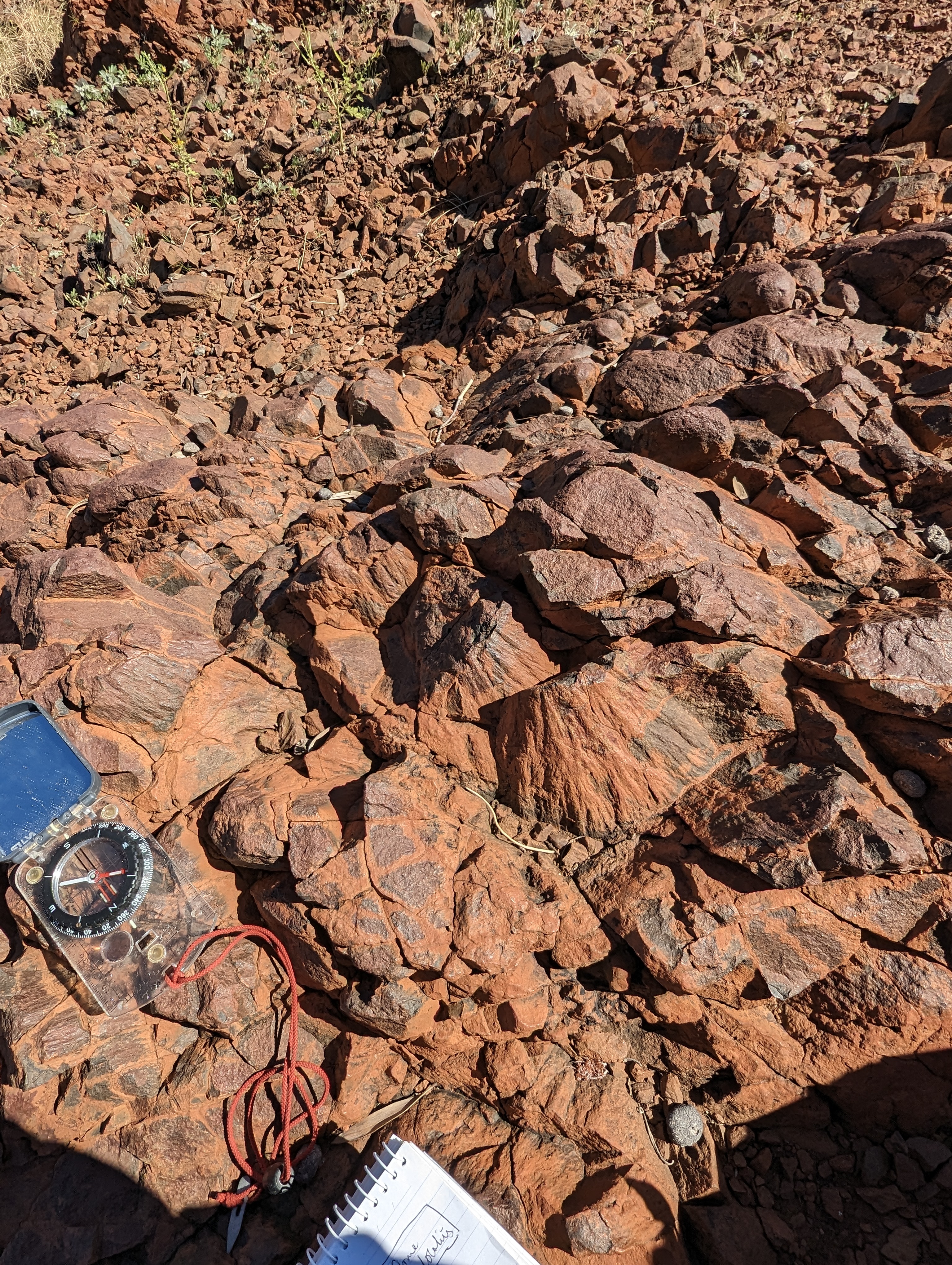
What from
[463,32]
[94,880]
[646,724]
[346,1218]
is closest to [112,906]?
[94,880]

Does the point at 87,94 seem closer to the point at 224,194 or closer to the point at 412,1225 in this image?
the point at 224,194

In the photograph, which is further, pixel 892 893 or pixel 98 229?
pixel 98 229

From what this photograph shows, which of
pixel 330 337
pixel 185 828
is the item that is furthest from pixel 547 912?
pixel 330 337

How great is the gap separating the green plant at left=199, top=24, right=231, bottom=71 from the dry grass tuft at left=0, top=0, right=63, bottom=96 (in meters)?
2.84

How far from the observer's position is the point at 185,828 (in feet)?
9.84

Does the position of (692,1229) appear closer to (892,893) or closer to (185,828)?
(892,893)

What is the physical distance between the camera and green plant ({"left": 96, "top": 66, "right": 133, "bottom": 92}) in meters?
9.41

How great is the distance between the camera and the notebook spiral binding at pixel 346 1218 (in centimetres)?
212

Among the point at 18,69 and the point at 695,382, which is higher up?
the point at 18,69

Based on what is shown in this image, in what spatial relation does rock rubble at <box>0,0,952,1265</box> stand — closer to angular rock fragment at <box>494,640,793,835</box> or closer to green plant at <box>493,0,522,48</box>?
angular rock fragment at <box>494,640,793,835</box>

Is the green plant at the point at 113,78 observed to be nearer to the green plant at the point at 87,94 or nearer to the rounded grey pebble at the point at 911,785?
the green plant at the point at 87,94

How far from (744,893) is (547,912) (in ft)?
2.50

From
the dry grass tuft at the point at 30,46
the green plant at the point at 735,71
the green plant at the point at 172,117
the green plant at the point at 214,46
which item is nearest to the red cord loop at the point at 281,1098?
the green plant at the point at 735,71

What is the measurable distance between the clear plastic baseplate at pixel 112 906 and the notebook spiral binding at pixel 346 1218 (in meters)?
1.11
